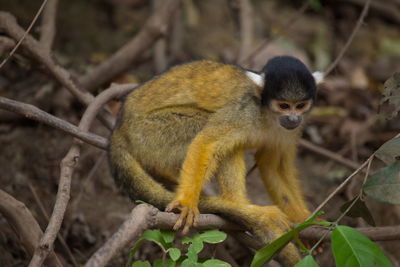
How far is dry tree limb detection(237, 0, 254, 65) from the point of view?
7.38 metres

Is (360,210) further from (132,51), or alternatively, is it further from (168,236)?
(132,51)

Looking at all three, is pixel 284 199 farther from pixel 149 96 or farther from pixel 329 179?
pixel 329 179

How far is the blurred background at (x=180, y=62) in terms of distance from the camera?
19.5 ft

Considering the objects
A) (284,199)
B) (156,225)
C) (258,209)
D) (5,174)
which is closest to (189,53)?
(5,174)

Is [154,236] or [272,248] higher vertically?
[272,248]

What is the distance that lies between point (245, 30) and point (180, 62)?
1013 millimetres

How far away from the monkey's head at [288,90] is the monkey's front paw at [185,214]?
1131 millimetres

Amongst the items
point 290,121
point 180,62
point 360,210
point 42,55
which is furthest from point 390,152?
point 180,62

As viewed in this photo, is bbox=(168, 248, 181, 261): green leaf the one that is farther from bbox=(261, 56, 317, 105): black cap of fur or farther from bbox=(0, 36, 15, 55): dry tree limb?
bbox=(0, 36, 15, 55): dry tree limb

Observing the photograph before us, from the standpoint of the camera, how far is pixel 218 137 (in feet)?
14.8

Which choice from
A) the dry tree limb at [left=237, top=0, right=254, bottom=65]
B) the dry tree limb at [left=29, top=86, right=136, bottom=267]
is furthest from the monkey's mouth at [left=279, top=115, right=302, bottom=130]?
the dry tree limb at [left=237, top=0, right=254, bottom=65]

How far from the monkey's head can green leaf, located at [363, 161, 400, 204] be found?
125 cm

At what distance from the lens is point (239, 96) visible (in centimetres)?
474

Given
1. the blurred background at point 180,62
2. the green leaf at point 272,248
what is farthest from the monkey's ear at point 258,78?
the green leaf at point 272,248
